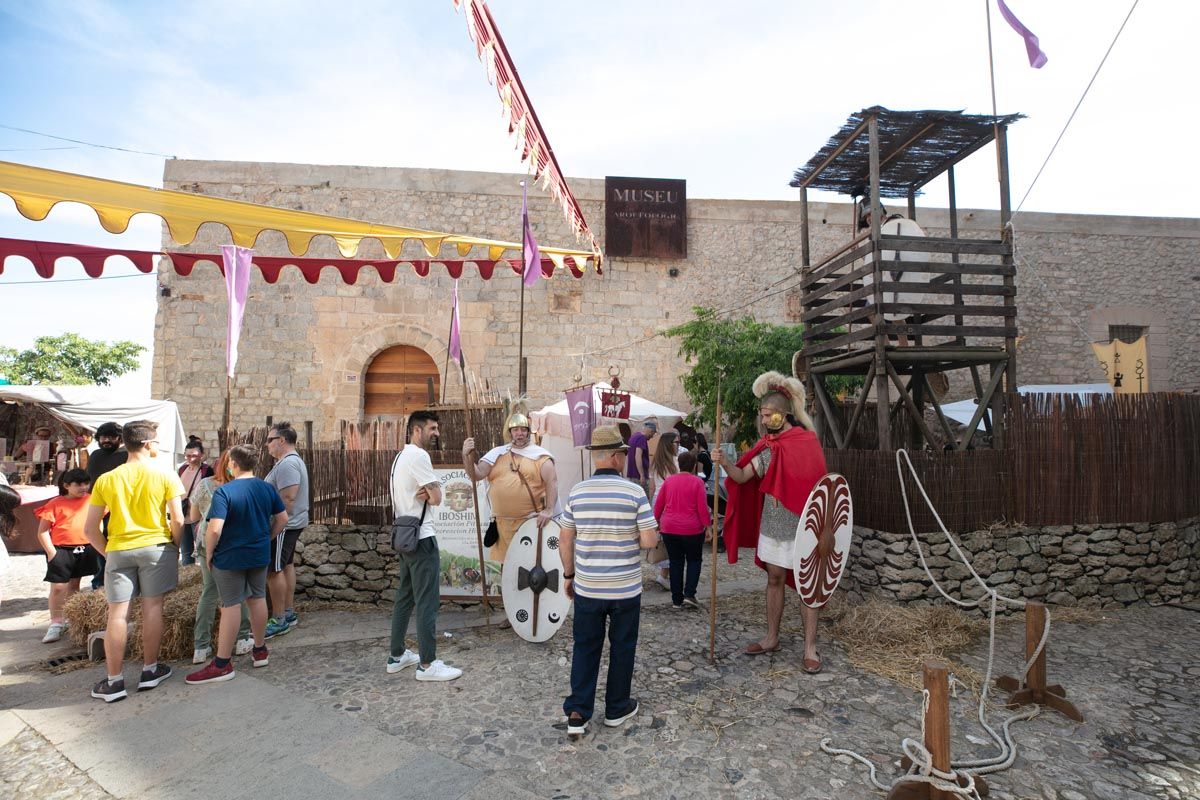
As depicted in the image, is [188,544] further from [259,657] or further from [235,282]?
[259,657]

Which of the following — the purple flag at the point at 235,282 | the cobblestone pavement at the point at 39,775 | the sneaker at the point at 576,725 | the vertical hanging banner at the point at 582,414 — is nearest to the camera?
the cobblestone pavement at the point at 39,775

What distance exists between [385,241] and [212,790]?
4.80 metres

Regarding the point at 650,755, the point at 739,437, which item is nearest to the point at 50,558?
the point at 650,755

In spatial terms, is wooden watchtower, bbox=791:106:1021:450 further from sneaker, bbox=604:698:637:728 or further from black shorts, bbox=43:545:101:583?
black shorts, bbox=43:545:101:583

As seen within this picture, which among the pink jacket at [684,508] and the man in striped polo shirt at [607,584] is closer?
the man in striped polo shirt at [607,584]

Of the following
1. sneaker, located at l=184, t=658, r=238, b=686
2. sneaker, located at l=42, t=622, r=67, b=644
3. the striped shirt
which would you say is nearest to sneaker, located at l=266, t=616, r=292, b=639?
sneaker, located at l=184, t=658, r=238, b=686

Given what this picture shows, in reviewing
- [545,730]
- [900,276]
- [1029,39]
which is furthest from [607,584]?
[1029,39]

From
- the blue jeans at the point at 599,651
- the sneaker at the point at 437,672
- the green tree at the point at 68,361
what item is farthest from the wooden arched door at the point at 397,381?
the green tree at the point at 68,361

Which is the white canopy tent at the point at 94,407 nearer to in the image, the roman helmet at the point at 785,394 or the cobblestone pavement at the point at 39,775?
the cobblestone pavement at the point at 39,775

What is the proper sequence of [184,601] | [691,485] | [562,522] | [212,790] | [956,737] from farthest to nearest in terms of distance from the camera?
[691,485] → [184,601] → [562,522] → [956,737] → [212,790]

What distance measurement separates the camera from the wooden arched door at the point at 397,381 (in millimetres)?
13008

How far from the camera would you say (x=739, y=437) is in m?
11.8

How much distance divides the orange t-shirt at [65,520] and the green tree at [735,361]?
887 cm

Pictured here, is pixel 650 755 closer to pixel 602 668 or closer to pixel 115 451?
pixel 602 668
